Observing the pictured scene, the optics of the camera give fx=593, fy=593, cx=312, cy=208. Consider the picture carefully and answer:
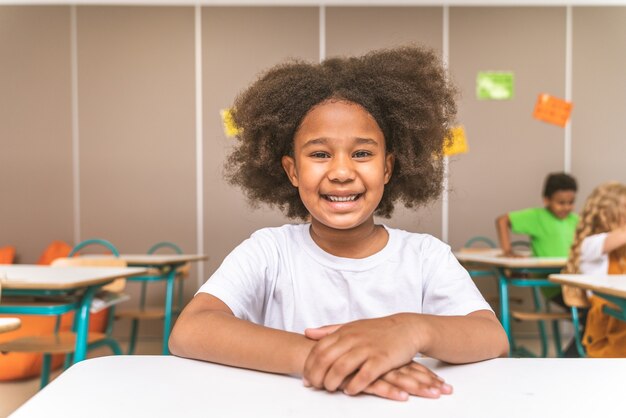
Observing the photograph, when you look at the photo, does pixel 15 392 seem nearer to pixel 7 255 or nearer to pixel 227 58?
pixel 7 255

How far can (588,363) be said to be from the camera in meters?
0.67

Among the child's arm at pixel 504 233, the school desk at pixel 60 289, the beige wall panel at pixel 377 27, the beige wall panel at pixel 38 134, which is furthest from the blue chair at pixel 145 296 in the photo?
the child's arm at pixel 504 233

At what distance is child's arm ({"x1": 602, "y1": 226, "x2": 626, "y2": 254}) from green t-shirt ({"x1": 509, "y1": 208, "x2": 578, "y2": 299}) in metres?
1.31

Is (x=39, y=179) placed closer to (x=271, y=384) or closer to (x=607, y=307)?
(x=607, y=307)

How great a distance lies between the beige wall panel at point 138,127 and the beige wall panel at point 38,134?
0.14 metres

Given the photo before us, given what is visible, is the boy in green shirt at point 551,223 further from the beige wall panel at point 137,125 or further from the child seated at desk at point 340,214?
the child seated at desk at point 340,214

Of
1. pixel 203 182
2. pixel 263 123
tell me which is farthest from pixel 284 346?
pixel 203 182

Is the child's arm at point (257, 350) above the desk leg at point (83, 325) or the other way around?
above

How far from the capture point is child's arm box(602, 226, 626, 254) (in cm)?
248

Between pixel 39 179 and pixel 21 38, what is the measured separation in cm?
110

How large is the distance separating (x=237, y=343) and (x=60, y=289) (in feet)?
4.93

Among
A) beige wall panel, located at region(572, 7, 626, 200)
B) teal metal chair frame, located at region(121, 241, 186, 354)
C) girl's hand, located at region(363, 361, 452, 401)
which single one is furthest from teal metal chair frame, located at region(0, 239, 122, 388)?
beige wall panel, located at region(572, 7, 626, 200)

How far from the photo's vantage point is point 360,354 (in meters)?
0.61

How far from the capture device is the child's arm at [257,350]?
569 millimetres
